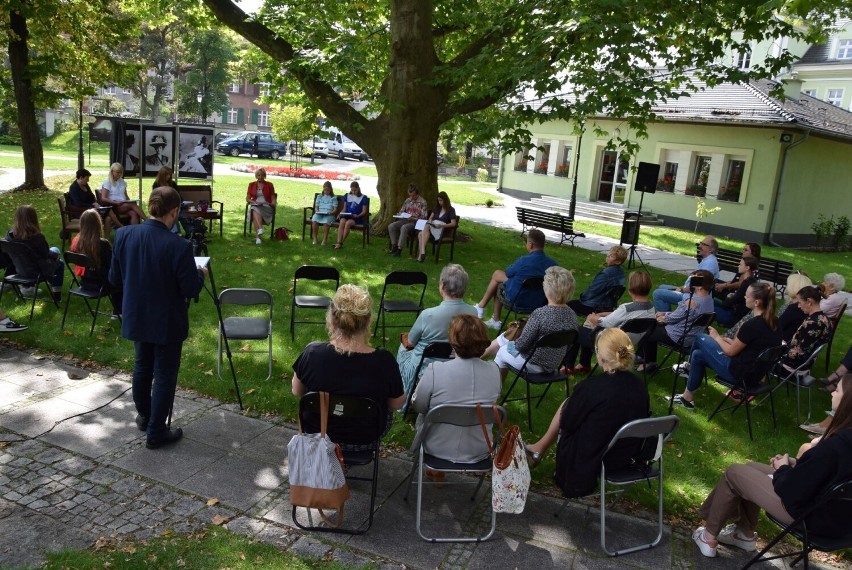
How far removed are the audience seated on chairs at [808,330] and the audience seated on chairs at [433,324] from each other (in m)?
3.30

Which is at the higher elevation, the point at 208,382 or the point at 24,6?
the point at 24,6

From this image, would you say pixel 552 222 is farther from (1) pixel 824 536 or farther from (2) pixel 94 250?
(1) pixel 824 536

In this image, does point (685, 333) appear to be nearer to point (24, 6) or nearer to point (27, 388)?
point (27, 388)

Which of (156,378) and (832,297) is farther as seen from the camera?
(832,297)

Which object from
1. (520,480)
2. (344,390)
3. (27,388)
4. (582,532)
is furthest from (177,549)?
(27,388)

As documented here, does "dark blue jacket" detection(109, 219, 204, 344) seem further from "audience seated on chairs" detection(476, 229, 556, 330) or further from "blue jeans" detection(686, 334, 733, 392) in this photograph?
"blue jeans" detection(686, 334, 733, 392)

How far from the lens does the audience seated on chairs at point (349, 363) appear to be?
3.91 m

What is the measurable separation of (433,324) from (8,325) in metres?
4.57

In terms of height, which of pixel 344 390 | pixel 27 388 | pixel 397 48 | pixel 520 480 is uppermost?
pixel 397 48

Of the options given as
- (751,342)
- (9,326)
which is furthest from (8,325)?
(751,342)

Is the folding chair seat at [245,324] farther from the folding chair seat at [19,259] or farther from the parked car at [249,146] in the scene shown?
the parked car at [249,146]

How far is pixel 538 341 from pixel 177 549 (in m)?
2.95

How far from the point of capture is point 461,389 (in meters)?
4.15

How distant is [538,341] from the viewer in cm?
528
